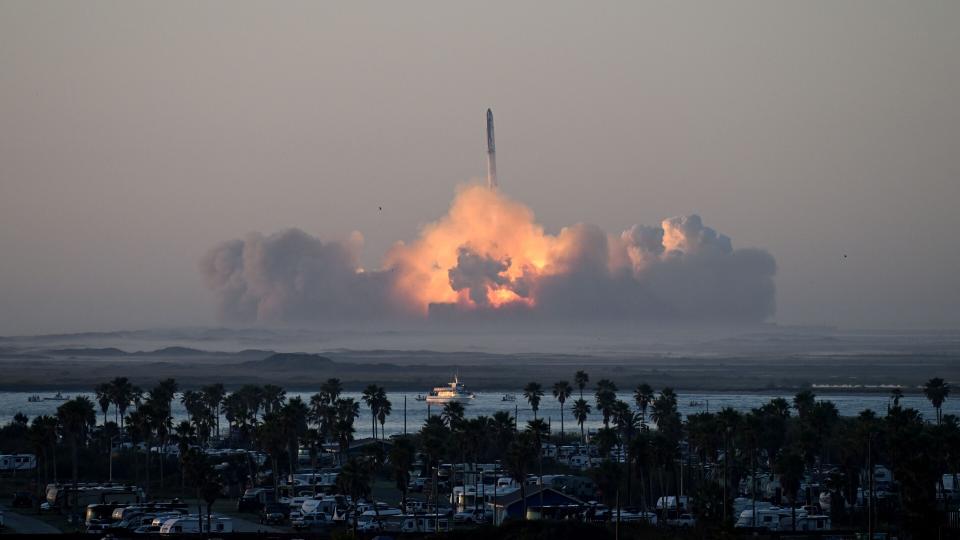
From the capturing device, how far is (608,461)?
300 ft

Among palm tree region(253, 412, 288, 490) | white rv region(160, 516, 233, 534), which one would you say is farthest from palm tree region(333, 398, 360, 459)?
white rv region(160, 516, 233, 534)

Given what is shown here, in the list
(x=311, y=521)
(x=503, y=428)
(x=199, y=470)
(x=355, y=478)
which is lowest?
(x=311, y=521)

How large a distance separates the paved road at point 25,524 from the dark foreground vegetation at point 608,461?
→ 8114 mm

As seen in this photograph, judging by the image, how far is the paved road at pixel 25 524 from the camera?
75438 mm

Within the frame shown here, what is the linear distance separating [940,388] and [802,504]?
40535 mm

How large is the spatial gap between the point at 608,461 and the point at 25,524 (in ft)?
119

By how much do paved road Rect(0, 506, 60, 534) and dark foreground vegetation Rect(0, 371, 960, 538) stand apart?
8.11 m

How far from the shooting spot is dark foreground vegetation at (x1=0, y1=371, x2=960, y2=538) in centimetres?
7469

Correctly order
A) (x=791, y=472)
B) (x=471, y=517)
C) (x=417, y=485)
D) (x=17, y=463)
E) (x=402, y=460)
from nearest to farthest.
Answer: (x=471, y=517)
(x=402, y=460)
(x=791, y=472)
(x=417, y=485)
(x=17, y=463)

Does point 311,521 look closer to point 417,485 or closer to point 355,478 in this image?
point 355,478

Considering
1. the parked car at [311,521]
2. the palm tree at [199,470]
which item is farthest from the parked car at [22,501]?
the parked car at [311,521]

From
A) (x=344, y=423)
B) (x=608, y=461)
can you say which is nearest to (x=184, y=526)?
(x=608, y=461)

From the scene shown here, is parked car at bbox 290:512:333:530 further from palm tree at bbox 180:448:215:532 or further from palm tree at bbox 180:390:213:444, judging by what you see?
palm tree at bbox 180:390:213:444

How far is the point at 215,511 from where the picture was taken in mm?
89750
